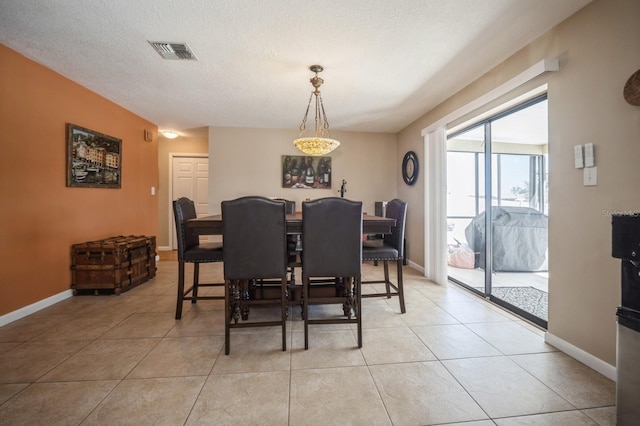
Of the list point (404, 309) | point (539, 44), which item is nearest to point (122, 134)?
point (404, 309)

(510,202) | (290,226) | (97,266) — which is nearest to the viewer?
(290,226)

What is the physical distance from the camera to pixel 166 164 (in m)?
5.36

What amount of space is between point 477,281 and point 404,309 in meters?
1.55

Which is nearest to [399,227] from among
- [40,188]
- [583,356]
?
[583,356]

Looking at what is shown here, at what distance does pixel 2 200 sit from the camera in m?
2.18

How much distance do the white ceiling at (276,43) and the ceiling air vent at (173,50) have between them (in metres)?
0.06

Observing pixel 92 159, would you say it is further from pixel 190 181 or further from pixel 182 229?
pixel 190 181

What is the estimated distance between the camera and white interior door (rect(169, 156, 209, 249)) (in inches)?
212

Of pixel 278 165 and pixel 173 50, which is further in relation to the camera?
pixel 278 165

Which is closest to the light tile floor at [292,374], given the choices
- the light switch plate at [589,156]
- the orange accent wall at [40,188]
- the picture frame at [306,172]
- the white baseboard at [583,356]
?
the white baseboard at [583,356]

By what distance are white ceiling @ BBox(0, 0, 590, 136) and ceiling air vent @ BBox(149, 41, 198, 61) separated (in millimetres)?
57

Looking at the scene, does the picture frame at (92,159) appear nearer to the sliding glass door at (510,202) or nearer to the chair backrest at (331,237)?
the chair backrest at (331,237)

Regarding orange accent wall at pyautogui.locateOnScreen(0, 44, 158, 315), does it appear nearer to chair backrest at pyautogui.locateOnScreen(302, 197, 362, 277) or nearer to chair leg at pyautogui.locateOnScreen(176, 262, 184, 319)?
chair leg at pyautogui.locateOnScreen(176, 262, 184, 319)

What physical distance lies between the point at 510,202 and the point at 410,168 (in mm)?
1564
